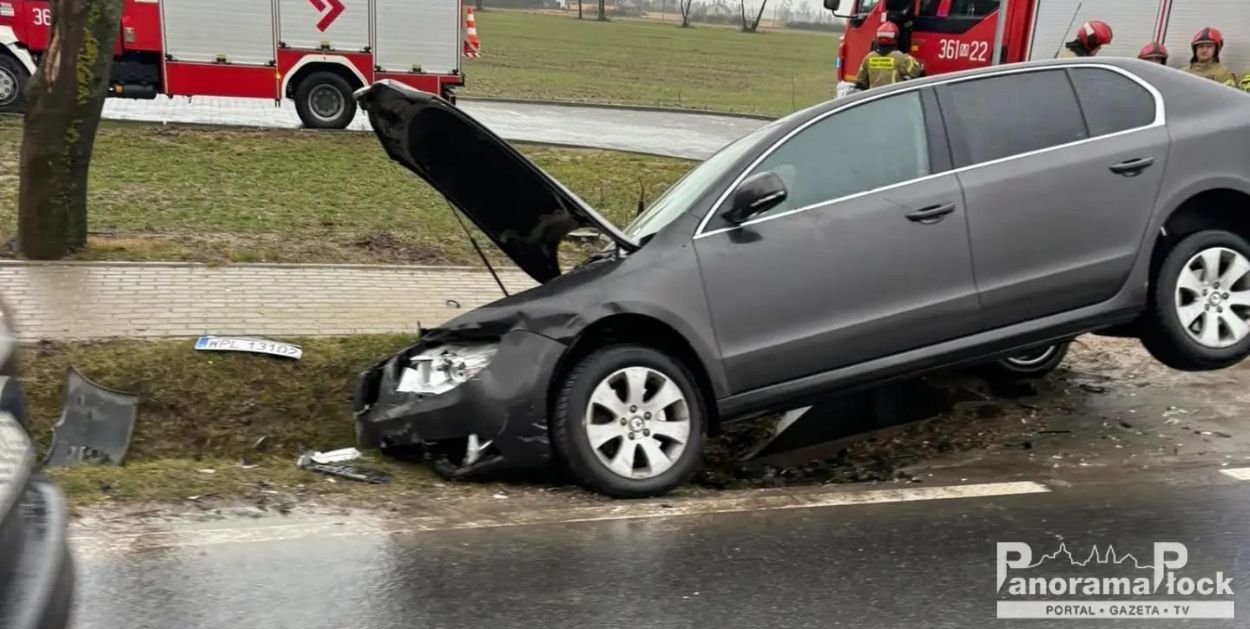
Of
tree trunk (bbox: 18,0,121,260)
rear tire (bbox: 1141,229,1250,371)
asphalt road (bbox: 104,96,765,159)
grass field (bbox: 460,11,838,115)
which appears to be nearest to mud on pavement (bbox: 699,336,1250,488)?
rear tire (bbox: 1141,229,1250,371)

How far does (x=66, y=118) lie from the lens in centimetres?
793

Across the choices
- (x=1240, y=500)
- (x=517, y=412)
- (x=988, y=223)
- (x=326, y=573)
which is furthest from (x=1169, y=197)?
(x=326, y=573)

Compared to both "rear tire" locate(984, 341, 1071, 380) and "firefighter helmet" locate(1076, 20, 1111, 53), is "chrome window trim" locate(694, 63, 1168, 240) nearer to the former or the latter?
"rear tire" locate(984, 341, 1071, 380)

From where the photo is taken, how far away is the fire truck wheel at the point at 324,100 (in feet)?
55.3

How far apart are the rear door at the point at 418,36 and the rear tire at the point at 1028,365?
43.3ft

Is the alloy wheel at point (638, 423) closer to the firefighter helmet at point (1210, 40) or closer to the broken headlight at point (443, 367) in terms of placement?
the broken headlight at point (443, 367)

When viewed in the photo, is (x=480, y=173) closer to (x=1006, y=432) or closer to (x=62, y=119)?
(x=1006, y=432)

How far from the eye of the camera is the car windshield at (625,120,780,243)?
518 centimetres

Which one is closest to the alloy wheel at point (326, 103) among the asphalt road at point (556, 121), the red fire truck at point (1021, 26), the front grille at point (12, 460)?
the asphalt road at point (556, 121)

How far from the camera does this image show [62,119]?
7.91 meters

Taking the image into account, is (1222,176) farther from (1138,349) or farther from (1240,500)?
(1138,349)

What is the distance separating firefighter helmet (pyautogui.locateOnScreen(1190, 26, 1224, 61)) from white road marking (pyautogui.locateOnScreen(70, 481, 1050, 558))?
823cm

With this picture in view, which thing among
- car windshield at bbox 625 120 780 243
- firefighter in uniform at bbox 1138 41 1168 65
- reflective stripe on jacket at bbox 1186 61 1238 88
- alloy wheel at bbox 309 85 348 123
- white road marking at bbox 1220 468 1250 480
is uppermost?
firefighter in uniform at bbox 1138 41 1168 65

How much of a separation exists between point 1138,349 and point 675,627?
17.1 ft
